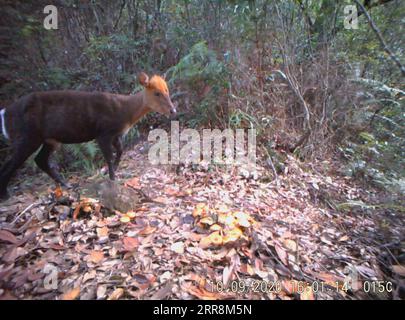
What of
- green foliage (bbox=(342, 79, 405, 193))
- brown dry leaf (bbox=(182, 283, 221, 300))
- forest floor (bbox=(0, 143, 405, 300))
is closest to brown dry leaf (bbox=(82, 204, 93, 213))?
forest floor (bbox=(0, 143, 405, 300))

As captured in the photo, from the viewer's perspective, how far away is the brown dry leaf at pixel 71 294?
2.33m

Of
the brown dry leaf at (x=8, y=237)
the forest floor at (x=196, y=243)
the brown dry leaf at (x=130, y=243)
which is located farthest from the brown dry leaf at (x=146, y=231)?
the brown dry leaf at (x=8, y=237)

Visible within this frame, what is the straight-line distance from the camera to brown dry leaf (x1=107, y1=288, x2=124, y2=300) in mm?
2335

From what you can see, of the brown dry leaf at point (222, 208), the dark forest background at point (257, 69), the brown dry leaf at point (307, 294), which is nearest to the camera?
the brown dry leaf at point (307, 294)

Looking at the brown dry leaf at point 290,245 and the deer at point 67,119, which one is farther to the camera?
the deer at point 67,119

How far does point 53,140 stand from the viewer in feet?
13.0

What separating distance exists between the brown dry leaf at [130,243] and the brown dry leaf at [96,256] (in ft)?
0.75

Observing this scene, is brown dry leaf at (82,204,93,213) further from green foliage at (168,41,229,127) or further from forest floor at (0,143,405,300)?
green foliage at (168,41,229,127)

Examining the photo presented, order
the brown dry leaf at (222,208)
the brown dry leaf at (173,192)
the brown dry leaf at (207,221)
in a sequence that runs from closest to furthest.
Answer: the brown dry leaf at (207,221) < the brown dry leaf at (222,208) < the brown dry leaf at (173,192)

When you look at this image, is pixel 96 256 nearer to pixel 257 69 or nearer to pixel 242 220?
pixel 242 220

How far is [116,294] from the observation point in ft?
7.74

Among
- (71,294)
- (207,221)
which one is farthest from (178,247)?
(71,294)

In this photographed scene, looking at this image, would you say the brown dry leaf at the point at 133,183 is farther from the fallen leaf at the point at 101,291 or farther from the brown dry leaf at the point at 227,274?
the brown dry leaf at the point at 227,274

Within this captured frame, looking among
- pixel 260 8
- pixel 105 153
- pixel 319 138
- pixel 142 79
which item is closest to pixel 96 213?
pixel 105 153
